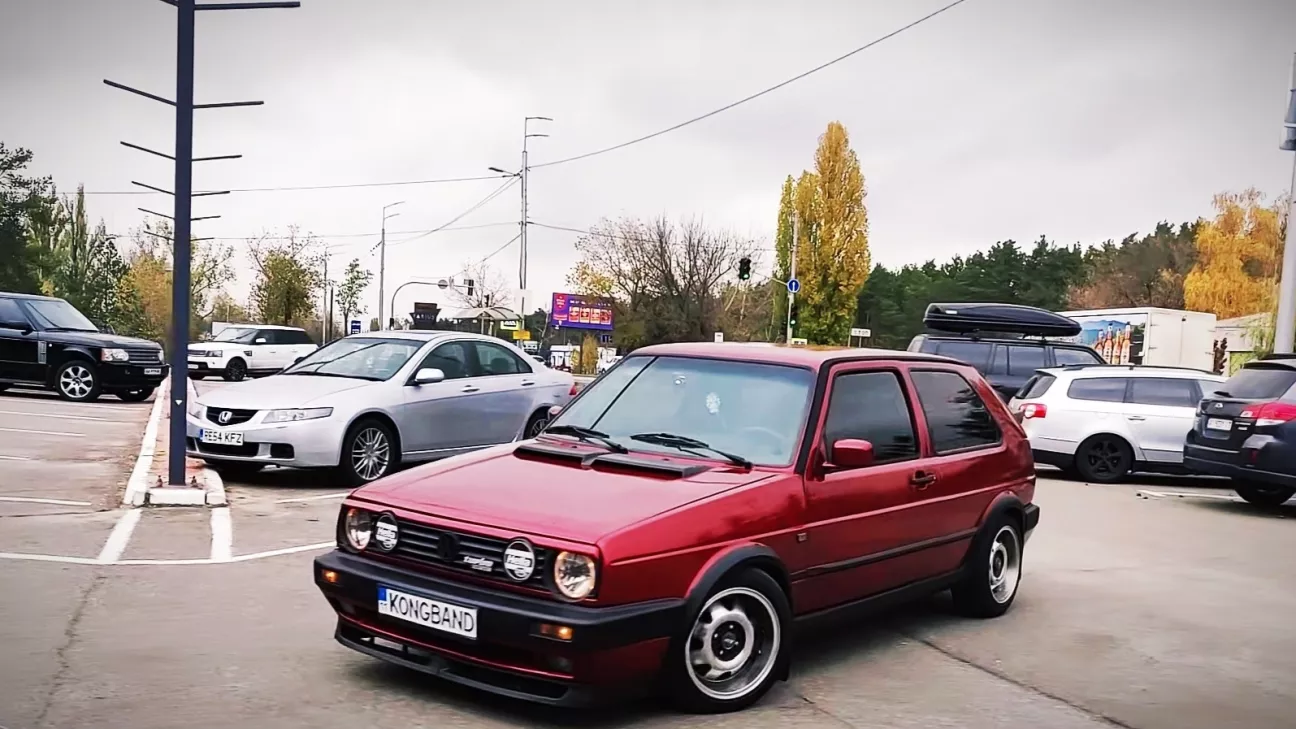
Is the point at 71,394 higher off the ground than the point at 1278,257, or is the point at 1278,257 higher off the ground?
the point at 1278,257

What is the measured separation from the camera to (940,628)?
636cm

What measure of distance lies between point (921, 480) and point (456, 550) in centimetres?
264

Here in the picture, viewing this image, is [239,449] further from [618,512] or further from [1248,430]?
[1248,430]

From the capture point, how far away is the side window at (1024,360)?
1872 centimetres

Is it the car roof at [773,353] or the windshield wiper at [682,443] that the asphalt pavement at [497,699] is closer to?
the windshield wiper at [682,443]

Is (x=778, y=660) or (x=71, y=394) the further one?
(x=71, y=394)

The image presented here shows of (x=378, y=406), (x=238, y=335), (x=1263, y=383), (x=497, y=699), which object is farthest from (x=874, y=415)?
(x=238, y=335)

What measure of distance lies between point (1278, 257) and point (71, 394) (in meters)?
44.7

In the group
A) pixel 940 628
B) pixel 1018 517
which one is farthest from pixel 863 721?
pixel 1018 517

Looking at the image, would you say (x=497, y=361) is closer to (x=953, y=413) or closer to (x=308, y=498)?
(x=308, y=498)

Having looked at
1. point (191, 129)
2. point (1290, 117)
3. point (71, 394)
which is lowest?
point (71, 394)

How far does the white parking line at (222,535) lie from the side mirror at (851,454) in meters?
4.37

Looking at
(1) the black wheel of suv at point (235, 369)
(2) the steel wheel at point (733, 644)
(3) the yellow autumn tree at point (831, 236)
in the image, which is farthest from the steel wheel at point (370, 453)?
(3) the yellow autumn tree at point (831, 236)

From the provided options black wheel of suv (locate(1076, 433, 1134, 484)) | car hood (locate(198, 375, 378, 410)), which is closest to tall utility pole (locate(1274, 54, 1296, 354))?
black wheel of suv (locate(1076, 433, 1134, 484))
